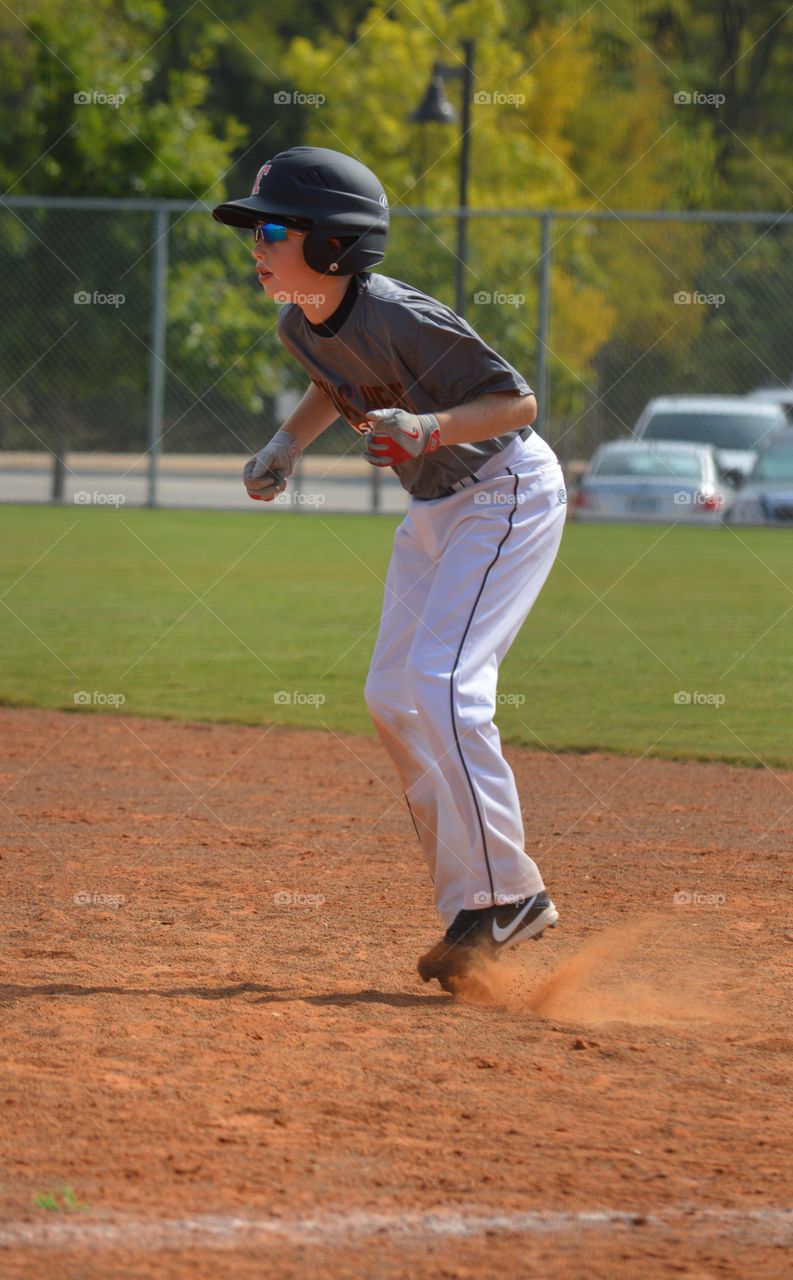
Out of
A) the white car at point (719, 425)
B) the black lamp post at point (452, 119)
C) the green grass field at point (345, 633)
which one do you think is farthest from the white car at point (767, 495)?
the black lamp post at point (452, 119)

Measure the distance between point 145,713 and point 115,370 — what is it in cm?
1038

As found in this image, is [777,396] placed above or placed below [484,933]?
below

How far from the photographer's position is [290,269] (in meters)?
4.07

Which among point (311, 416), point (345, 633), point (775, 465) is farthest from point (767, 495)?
point (311, 416)

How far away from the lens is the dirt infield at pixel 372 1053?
266 centimetres

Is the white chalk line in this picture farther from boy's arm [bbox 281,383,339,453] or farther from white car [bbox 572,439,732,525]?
white car [bbox 572,439,732,525]

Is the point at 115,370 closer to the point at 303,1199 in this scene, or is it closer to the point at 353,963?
the point at 353,963

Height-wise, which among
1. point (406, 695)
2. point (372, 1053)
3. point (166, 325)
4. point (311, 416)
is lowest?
point (166, 325)

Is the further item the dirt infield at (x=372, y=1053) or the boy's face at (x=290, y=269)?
the boy's face at (x=290, y=269)

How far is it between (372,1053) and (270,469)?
60.1 inches

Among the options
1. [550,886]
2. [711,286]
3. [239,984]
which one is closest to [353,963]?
[239,984]

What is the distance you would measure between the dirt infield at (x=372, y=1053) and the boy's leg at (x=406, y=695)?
447 mm

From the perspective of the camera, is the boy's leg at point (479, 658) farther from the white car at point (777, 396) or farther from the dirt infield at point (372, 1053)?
the white car at point (777, 396)

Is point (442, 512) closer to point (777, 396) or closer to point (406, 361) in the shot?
point (406, 361)
